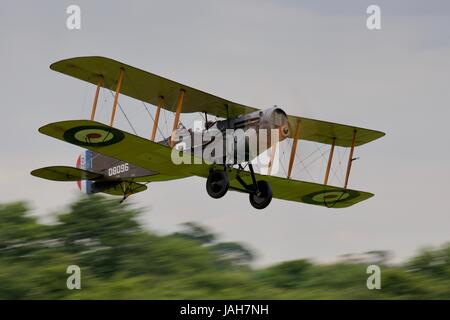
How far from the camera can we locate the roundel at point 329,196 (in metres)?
18.7

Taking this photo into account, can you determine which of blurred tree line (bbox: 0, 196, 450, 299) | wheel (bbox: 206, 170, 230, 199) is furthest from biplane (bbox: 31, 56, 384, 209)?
blurred tree line (bbox: 0, 196, 450, 299)

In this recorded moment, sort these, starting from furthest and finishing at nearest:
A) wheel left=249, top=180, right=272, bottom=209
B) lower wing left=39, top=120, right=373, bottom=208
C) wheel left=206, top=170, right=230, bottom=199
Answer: wheel left=249, top=180, right=272, bottom=209
wheel left=206, top=170, right=230, bottom=199
lower wing left=39, top=120, right=373, bottom=208

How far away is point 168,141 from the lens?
16.0 meters

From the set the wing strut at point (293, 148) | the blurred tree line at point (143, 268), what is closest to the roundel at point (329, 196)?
the wing strut at point (293, 148)

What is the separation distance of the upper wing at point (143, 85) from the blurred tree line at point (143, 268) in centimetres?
1037

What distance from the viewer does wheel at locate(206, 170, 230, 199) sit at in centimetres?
1524

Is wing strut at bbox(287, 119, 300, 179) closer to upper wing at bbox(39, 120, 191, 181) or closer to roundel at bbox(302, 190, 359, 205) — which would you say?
roundel at bbox(302, 190, 359, 205)

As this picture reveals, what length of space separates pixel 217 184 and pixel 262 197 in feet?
4.05

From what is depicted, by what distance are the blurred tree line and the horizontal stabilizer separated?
867cm

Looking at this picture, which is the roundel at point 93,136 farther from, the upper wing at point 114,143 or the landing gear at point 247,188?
the landing gear at point 247,188

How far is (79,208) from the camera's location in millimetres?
36688

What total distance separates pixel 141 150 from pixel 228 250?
40.8m
